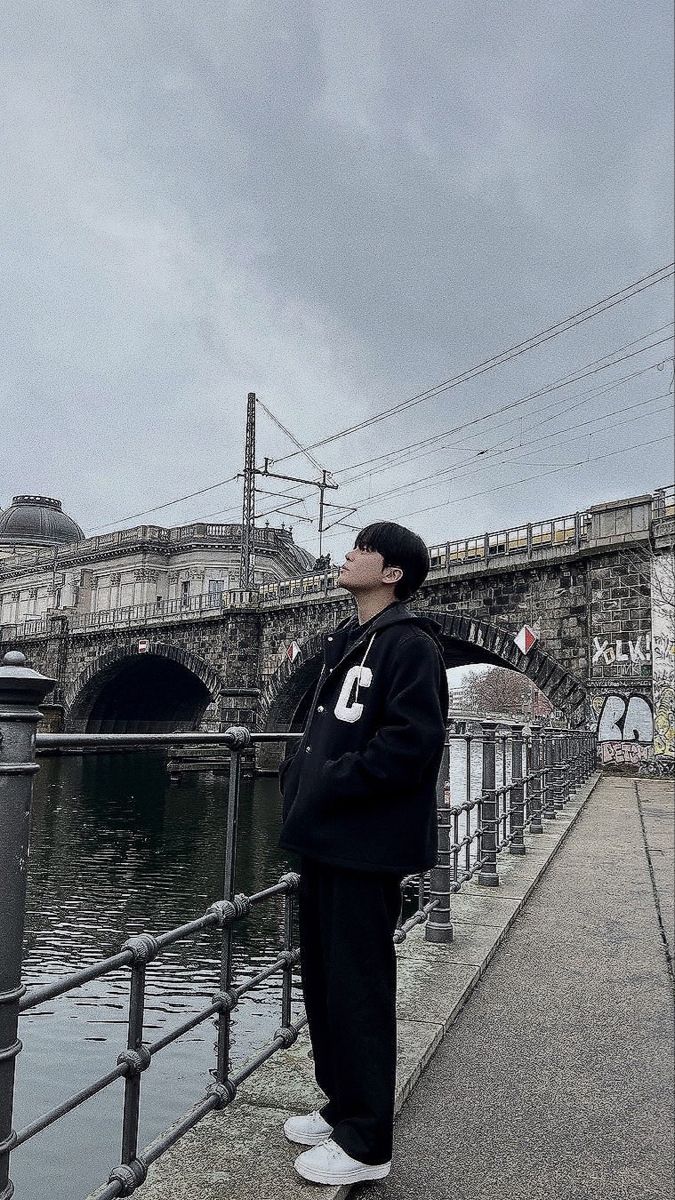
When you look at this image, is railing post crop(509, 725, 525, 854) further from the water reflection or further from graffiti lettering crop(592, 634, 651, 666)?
graffiti lettering crop(592, 634, 651, 666)

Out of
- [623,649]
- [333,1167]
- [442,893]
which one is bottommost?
[333,1167]

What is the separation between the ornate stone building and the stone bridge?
13151 mm

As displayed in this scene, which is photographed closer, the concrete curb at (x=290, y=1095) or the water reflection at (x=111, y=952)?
the concrete curb at (x=290, y=1095)

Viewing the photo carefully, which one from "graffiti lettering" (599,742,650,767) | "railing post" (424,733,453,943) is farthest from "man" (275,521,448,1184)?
"graffiti lettering" (599,742,650,767)

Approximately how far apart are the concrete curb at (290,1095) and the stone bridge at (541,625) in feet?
34.8

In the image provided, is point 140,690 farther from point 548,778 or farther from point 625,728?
point 548,778

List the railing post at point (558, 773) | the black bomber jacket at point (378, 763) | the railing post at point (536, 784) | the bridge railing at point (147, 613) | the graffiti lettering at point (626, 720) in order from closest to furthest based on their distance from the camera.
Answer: the black bomber jacket at point (378, 763), the railing post at point (536, 784), the railing post at point (558, 773), the graffiti lettering at point (626, 720), the bridge railing at point (147, 613)

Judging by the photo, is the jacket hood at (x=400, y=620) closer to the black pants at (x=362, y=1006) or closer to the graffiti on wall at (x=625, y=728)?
the black pants at (x=362, y=1006)

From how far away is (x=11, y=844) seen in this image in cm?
169

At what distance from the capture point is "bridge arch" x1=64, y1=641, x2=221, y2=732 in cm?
3797

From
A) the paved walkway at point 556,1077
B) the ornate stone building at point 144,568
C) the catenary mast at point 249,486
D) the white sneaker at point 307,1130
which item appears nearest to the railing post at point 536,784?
the paved walkway at point 556,1077

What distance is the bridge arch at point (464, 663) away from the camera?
70.2 ft

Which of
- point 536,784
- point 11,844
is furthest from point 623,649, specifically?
point 11,844

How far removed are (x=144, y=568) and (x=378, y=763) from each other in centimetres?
5314
